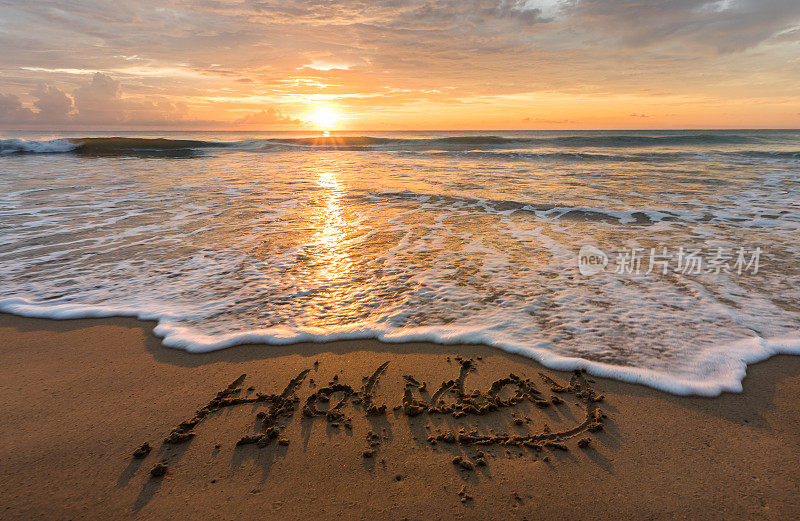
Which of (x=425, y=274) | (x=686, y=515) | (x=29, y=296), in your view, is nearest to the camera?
(x=686, y=515)

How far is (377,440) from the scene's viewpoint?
7.79 ft

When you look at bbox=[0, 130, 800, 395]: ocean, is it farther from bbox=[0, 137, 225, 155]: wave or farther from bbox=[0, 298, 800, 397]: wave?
bbox=[0, 137, 225, 155]: wave

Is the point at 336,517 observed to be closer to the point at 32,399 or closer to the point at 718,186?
the point at 32,399

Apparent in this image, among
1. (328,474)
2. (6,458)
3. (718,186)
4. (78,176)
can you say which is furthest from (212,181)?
(718,186)

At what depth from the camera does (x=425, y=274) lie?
4.86 m

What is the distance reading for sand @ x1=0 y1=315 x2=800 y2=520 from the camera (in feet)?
6.58

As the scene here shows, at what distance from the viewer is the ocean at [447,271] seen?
3.45 meters

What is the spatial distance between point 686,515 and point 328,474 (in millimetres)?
1796

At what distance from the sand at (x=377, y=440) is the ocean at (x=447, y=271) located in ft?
1.05

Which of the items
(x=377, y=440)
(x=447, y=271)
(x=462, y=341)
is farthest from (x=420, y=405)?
(x=447, y=271)

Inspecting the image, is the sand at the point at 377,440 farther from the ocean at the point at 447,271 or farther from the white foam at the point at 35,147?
the white foam at the point at 35,147

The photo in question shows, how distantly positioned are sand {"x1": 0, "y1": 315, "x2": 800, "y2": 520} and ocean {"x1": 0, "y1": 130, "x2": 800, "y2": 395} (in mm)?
321

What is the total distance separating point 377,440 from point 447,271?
284cm

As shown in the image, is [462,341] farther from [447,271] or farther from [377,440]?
[447,271]
